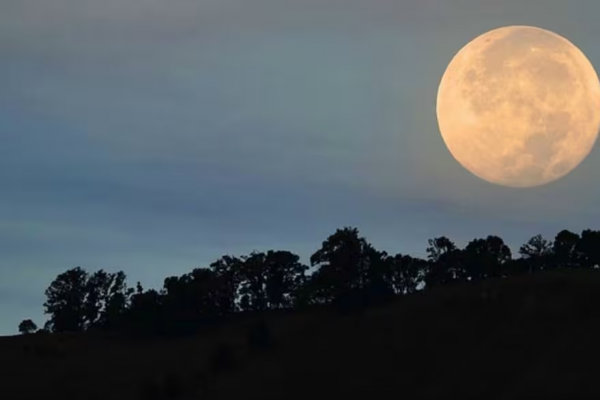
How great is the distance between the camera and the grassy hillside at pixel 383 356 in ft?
263

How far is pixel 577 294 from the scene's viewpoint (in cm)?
9981

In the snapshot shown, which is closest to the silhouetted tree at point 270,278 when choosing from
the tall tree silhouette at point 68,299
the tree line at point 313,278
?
the tree line at point 313,278

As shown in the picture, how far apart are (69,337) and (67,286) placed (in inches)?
1504

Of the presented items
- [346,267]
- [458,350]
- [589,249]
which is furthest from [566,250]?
[458,350]

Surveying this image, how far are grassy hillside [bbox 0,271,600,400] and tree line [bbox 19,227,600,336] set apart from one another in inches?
395

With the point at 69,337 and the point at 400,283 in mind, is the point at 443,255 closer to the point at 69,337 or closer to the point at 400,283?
the point at 400,283

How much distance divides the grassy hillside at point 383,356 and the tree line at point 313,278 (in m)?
10.0

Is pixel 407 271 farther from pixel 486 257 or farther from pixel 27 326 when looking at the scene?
pixel 27 326

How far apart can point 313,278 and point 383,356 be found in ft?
158

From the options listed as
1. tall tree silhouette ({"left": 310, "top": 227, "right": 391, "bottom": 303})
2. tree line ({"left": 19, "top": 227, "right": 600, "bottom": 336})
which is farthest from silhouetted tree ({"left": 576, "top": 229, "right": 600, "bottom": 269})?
tall tree silhouette ({"left": 310, "top": 227, "right": 391, "bottom": 303})

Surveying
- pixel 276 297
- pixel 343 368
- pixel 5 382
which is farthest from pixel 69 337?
pixel 343 368

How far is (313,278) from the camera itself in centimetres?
14062

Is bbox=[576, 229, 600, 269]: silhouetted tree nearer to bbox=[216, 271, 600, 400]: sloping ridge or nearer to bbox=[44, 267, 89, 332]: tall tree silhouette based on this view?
bbox=[216, 271, 600, 400]: sloping ridge

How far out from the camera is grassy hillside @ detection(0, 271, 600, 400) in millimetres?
80125
